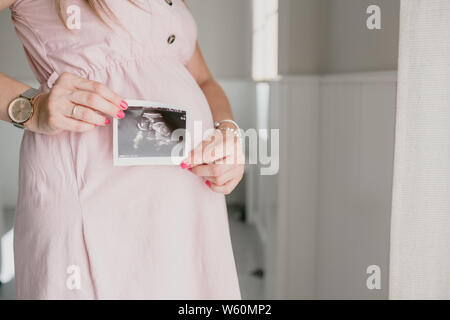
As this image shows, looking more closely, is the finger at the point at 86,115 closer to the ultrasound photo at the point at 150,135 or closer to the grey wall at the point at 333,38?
the ultrasound photo at the point at 150,135

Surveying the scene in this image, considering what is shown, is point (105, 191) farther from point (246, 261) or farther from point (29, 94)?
point (246, 261)

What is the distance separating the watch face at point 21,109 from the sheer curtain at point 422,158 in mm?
762

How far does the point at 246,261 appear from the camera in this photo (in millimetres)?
2508

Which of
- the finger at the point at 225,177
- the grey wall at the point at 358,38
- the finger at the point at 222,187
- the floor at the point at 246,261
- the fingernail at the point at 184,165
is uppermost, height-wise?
the grey wall at the point at 358,38

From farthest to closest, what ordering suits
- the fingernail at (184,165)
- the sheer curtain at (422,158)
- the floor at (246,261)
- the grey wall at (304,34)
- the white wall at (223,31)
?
the floor at (246,261)
the white wall at (223,31)
the grey wall at (304,34)
the sheer curtain at (422,158)
the fingernail at (184,165)

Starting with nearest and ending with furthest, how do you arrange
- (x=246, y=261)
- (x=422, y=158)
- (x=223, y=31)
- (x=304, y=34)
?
(x=422, y=158), (x=304, y=34), (x=223, y=31), (x=246, y=261)

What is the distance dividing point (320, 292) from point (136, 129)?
144 centimetres

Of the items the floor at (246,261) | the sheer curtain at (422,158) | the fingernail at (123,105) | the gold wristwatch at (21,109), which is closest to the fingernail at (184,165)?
the fingernail at (123,105)

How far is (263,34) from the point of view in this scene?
2.31 meters

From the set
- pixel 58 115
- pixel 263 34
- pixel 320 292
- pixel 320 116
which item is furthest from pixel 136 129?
pixel 263 34

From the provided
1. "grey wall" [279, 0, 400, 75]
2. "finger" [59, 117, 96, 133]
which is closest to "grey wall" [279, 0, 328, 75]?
"grey wall" [279, 0, 400, 75]

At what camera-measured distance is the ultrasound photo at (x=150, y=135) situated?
726 mm

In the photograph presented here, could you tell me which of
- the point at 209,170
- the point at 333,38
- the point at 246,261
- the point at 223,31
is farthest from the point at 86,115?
the point at 246,261

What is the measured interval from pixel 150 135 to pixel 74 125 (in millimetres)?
134
